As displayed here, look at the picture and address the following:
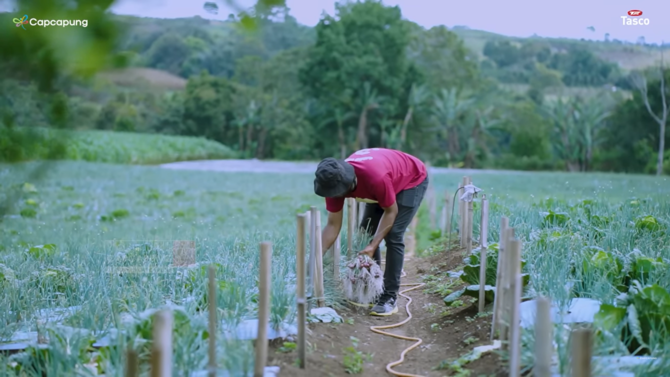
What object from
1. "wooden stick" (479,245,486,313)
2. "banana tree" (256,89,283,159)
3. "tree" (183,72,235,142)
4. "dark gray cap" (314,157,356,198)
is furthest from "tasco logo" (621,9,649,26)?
"tree" (183,72,235,142)

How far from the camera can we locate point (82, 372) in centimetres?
255

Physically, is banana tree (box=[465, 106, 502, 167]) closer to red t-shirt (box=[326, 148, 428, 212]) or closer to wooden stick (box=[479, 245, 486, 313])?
red t-shirt (box=[326, 148, 428, 212])

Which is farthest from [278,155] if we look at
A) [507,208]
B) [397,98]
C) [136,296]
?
[136,296]

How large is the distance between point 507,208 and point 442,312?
7.63ft

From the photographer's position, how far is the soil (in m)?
2.98

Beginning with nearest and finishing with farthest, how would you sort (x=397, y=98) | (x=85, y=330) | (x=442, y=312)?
(x=85, y=330), (x=442, y=312), (x=397, y=98)

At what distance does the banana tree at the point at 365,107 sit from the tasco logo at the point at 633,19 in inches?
1107

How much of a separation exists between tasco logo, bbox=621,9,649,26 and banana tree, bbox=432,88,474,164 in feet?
88.1

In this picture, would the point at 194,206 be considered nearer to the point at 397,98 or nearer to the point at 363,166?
the point at 363,166

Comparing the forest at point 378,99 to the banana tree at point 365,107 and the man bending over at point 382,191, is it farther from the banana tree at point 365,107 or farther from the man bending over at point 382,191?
the man bending over at point 382,191

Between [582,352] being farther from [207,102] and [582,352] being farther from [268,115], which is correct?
[207,102]

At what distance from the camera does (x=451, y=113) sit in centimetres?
3431

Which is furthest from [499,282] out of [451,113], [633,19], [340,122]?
[340,122]

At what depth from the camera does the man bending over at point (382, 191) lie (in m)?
3.94
